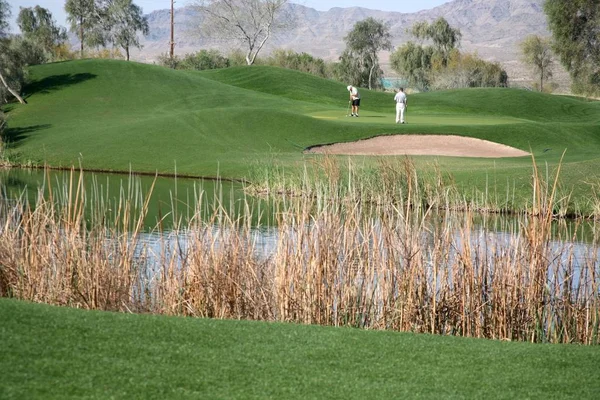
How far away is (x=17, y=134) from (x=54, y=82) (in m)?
9.38

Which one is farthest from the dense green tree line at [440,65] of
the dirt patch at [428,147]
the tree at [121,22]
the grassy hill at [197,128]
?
the dirt patch at [428,147]

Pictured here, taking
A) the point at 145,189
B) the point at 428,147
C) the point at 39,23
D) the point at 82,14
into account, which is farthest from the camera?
the point at 39,23

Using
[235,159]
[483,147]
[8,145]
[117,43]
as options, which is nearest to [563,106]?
[483,147]

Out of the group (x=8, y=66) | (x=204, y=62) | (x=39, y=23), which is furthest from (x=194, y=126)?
(x=39, y=23)

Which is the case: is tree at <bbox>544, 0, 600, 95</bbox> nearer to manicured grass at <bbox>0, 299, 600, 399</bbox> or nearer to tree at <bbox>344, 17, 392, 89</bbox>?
manicured grass at <bbox>0, 299, 600, 399</bbox>

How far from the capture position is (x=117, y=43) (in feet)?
270

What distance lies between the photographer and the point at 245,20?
3182 inches

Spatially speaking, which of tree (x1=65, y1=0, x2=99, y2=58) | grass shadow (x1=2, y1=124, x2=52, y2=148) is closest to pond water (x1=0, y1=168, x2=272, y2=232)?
grass shadow (x1=2, y1=124, x2=52, y2=148)

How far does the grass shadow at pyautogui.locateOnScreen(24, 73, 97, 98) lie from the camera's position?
4109 cm

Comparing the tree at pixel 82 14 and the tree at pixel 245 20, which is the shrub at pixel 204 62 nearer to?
the tree at pixel 245 20

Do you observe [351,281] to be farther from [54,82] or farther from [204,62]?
[204,62]

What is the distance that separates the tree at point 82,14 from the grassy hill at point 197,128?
35.8 metres

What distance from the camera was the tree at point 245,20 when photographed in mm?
76812

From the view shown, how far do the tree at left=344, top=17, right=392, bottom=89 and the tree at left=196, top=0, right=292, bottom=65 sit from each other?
8.32 m
